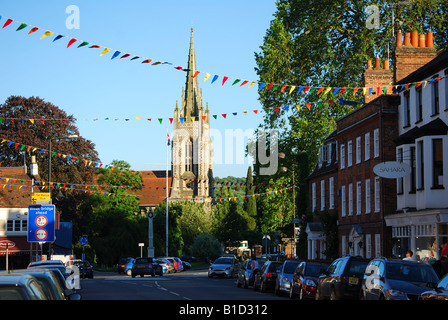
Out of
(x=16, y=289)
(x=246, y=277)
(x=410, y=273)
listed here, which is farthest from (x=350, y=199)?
(x=16, y=289)

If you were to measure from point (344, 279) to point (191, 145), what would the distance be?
14412cm

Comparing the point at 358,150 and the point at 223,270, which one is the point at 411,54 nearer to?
the point at 358,150

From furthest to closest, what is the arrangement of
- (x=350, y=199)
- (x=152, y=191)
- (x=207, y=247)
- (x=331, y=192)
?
(x=152, y=191) < (x=207, y=247) < (x=331, y=192) < (x=350, y=199)

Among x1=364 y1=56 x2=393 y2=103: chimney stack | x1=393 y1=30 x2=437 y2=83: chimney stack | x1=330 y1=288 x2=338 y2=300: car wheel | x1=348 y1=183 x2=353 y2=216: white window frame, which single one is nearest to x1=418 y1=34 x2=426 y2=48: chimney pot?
x1=393 y1=30 x2=437 y2=83: chimney stack

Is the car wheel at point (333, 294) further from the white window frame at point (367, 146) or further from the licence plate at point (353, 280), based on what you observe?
the white window frame at point (367, 146)

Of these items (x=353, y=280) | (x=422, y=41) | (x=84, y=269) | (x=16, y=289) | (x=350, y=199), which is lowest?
(x=84, y=269)

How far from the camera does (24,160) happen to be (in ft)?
210

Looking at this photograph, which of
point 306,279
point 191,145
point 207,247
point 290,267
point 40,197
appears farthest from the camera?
point 191,145

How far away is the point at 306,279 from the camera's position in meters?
25.1

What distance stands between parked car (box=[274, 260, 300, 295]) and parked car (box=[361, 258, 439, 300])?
953 centimetres

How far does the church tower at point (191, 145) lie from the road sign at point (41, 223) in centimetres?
11553

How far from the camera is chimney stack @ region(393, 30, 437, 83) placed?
3984cm

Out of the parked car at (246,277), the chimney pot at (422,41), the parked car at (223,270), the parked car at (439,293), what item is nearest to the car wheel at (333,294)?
the parked car at (439,293)
